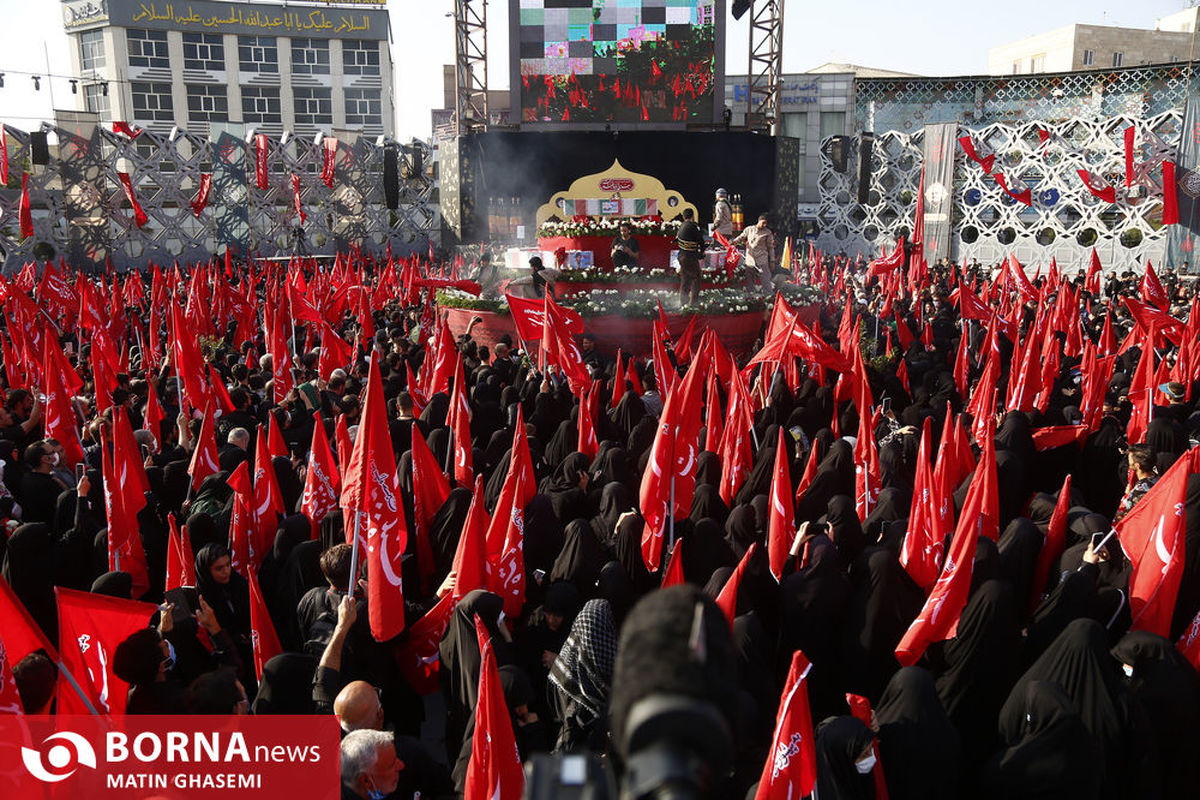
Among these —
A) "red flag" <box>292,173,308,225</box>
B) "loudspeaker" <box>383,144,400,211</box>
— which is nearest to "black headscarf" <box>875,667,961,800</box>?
"red flag" <box>292,173,308,225</box>

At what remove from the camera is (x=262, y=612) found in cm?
406

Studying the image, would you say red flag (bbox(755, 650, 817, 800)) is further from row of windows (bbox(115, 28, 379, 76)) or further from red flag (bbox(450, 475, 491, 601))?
row of windows (bbox(115, 28, 379, 76))

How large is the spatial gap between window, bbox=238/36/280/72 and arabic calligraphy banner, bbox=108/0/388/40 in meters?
0.44

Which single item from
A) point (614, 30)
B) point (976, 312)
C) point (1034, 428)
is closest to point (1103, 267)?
point (614, 30)

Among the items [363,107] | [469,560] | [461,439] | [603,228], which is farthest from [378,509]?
[363,107]

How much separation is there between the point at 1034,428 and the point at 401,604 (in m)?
5.43

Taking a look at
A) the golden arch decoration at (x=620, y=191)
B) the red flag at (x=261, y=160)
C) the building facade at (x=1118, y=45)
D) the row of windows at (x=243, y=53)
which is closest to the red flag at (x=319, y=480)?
the golden arch decoration at (x=620, y=191)

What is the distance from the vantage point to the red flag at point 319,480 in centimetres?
560

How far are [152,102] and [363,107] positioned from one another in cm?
1142

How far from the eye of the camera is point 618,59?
944 inches

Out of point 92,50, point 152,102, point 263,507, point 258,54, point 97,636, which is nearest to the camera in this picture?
point 97,636

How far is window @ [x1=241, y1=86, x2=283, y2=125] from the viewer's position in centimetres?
5238

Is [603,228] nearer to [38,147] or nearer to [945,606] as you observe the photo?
[945,606]

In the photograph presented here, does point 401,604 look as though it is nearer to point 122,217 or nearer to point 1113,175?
point 1113,175
